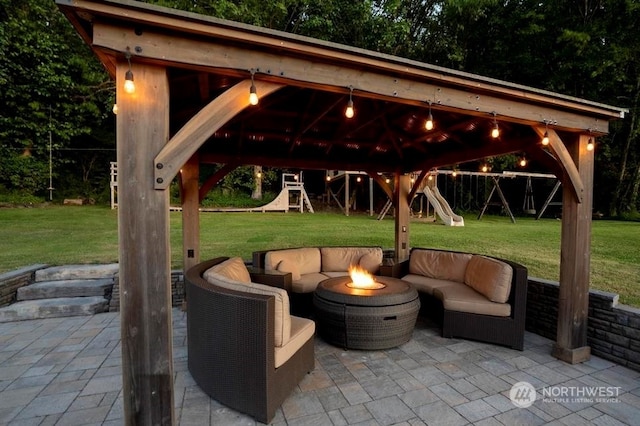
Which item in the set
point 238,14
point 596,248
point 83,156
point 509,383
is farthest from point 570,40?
point 83,156

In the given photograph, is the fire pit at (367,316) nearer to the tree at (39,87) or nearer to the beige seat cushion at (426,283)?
the beige seat cushion at (426,283)

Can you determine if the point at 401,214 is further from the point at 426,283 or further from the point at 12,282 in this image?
the point at 12,282

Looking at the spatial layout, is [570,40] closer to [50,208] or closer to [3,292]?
[3,292]

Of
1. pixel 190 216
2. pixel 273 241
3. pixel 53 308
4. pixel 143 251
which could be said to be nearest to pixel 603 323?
pixel 143 251

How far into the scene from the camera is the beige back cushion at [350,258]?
555 centimetres

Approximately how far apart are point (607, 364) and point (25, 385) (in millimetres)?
5929

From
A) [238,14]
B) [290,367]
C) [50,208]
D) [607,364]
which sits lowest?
[607,364]

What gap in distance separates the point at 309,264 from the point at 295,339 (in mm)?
2570

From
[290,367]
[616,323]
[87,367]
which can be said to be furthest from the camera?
[616,323]

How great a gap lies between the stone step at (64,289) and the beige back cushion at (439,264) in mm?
5020

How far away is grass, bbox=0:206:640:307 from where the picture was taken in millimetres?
6059

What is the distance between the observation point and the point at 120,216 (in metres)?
2.21

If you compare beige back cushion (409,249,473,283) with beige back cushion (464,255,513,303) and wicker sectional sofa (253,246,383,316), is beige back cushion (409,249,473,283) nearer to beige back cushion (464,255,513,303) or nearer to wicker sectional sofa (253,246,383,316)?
beige back cushion (464,255,513,303)

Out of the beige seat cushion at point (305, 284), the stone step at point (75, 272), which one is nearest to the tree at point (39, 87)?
the stone step at point (75, 272)
